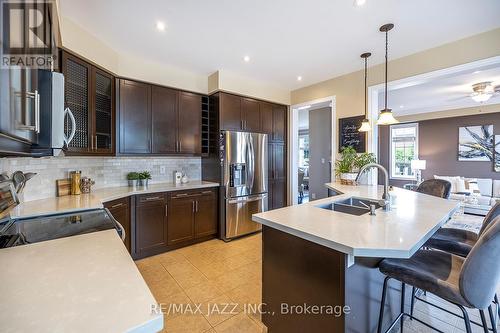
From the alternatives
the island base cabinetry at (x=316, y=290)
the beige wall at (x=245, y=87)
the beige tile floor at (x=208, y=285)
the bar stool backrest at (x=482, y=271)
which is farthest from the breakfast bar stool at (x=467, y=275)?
the beige wall at (x=245, y=87)

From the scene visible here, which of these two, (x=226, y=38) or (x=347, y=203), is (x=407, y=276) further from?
(x=226, y=38)

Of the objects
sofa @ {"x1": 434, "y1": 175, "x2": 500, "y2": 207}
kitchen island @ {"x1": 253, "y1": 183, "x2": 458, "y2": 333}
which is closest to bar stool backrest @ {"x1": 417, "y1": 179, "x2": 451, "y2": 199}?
kitchen island @ {"x1": 253, "y1": 183, "x2": 458, "y2": 333}

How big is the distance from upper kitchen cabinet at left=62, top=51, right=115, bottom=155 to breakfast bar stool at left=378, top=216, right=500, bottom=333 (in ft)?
10.00

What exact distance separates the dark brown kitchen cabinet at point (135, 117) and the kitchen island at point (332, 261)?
2320mm

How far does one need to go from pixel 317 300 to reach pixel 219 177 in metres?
2.56

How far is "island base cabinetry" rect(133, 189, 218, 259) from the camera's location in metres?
2.98

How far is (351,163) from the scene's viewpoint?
3.36 meters

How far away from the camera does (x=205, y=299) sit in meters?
2.14

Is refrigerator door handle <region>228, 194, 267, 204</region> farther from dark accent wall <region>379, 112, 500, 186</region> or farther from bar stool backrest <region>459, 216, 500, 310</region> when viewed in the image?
dark accent wall <region>379, 112, 500, 186</region>

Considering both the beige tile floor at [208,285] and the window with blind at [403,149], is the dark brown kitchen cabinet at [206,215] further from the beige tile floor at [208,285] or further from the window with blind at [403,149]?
the window with blind at [403,149]

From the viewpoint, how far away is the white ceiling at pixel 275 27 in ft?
6.78

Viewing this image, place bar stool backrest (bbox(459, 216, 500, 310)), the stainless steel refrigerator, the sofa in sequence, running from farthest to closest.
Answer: the sofa, the stainless steel refrigerator, bar stool backrest (bbox(459, 216, 500, 310))

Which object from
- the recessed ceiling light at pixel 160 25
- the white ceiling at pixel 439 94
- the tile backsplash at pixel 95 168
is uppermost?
the white ceiling at pixel 439 94

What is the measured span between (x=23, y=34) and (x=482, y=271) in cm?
205
